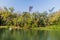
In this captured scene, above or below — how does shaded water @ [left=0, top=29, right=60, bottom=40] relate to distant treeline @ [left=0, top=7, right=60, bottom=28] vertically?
below

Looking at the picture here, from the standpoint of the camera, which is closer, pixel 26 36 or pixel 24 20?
pixel 26 36

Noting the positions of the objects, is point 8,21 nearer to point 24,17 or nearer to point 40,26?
point 24,17

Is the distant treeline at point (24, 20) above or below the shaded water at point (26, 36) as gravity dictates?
above

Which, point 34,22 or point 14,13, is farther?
point 14,13

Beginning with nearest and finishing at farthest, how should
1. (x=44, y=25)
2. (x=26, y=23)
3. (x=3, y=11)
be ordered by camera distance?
(x=26, y=23), (x=44, y=25), (x=3, y=11)

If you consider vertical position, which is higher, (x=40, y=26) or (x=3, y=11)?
(x=3, y=11)

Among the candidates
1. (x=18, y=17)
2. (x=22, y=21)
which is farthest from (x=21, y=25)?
(x=18, y=17)

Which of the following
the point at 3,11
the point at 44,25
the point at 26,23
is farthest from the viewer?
the point at 3,11

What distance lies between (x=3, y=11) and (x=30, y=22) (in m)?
10.4

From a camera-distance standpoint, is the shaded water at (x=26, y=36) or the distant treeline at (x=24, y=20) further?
the distant treeline at (x=24, y=20)

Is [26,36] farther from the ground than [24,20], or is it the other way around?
[24,20]

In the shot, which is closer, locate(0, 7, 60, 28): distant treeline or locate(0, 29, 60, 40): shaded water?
locate(0, 29, 60, 40): shaded water

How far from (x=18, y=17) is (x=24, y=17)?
6.75ft

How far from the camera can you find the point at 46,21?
49750 millimetres
